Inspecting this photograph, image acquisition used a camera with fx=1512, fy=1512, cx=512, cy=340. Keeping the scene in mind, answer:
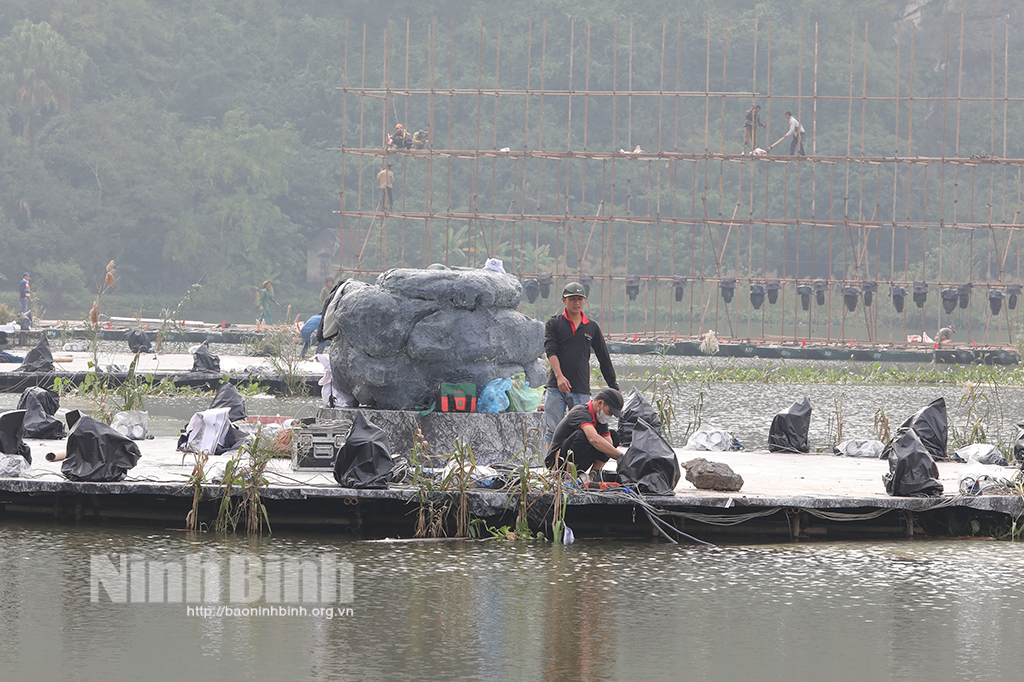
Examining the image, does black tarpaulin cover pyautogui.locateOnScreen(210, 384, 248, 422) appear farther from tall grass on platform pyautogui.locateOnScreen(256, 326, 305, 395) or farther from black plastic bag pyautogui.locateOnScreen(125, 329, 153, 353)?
black plastic bag pyautogui.locateOnScreen(125, 329, 153, 353)

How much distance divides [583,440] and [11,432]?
4.63 meters

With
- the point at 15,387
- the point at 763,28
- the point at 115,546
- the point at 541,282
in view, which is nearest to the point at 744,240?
the point at 763,28

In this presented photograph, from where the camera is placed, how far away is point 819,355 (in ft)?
101

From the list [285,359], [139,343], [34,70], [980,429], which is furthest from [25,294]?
[980,429]

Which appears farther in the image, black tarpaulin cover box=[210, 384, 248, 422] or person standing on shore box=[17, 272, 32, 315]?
person standing on shore box=[17, 272, 32, 315]

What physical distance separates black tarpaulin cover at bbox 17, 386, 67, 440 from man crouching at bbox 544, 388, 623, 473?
5432 millimetres

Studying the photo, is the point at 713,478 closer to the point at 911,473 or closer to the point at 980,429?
the point at 911,473

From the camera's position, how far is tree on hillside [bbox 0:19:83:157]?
176 ft

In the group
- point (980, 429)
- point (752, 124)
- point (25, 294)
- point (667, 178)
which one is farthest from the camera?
point (667, 178)

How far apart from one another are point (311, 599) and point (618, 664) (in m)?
2.13

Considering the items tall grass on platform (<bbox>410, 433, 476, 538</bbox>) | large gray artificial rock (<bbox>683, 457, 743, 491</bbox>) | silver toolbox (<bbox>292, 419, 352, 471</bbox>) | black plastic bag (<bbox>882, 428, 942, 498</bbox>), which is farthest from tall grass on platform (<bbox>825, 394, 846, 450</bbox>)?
tall grass on platform (<bbox>410, 433, 476, 538</bbox>)

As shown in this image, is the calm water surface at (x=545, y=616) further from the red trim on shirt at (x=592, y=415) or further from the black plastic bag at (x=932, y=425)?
the black plastic bag at (x=932, y=425)

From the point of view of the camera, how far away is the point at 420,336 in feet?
41.1

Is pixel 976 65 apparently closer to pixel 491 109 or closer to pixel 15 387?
pixel 491 109
